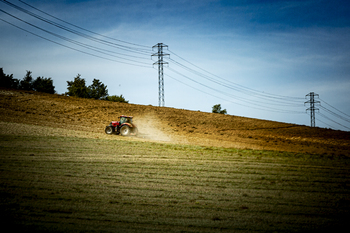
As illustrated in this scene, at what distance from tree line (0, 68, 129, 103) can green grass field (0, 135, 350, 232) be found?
266 feet

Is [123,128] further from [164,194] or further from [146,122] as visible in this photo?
[164,194]

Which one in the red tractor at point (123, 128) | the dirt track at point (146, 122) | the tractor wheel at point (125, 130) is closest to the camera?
the tractor wheel at point (125, 130)

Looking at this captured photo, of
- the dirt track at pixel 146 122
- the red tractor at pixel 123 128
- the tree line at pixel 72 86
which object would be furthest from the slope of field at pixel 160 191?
the tree line at pixel 72 86

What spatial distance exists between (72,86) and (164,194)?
9136cm

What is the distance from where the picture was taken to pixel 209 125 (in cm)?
3322

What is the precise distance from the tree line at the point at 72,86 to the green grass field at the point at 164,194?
8121 cm

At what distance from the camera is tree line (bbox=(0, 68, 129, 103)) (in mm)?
87375

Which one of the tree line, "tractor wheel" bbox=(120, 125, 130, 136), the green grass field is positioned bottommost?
the green grass field

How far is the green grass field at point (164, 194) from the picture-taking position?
523 centimetres

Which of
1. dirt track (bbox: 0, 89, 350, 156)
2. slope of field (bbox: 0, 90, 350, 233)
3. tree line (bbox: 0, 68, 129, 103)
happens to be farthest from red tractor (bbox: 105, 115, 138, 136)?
tree line (bbox: 0, 68, 129, 103)

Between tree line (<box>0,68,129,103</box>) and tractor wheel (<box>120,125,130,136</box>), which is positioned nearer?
tractor wheel (<box>120,125,130,136</box>)

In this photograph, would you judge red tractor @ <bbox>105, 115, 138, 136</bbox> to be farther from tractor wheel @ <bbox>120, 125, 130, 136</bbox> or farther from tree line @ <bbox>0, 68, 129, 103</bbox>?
tree line @ <bbox>0, 68, 129, 103</bbox>

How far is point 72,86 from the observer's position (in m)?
87.7

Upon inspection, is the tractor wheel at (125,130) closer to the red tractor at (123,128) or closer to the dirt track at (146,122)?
the red tractor at (123,128)
